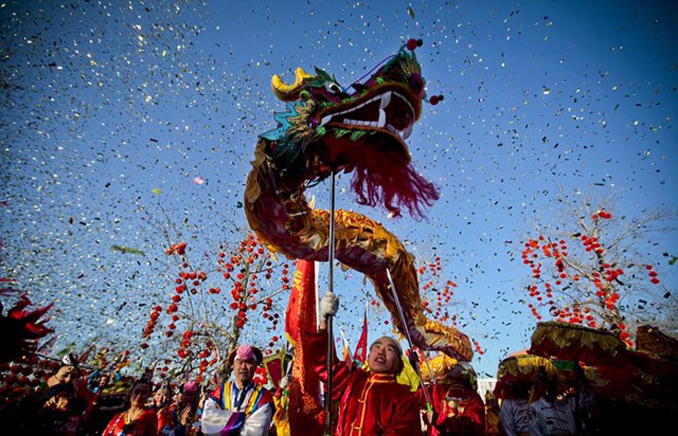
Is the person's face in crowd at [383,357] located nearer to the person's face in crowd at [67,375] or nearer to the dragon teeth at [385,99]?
the dragon teeth at [385,99]

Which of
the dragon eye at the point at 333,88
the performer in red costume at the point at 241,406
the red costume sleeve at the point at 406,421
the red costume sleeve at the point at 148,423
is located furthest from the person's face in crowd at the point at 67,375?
the dragon eye at the point at 333,88

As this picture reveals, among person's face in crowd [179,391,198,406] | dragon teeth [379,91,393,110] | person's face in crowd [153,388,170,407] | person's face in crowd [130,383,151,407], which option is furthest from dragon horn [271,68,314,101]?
person's face in crowd [179,391,198,406]

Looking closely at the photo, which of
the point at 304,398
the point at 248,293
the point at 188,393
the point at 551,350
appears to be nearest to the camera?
the point at 304,398

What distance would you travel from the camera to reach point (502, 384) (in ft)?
14.9

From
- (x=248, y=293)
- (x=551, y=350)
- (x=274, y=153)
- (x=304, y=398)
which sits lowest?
(x=304, y=398)

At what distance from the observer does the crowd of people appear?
275 centimetres

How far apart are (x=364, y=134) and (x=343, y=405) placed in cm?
253

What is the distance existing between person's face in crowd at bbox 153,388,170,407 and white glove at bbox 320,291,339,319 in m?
4.13

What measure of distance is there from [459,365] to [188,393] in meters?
4.90

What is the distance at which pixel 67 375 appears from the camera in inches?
154

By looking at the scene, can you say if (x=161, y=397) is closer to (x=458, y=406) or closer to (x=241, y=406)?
(x=241, y=406)

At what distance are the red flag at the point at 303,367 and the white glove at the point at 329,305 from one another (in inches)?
21.8

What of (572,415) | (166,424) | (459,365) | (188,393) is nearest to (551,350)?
(572,415)

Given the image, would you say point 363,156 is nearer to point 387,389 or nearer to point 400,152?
point 400,152
